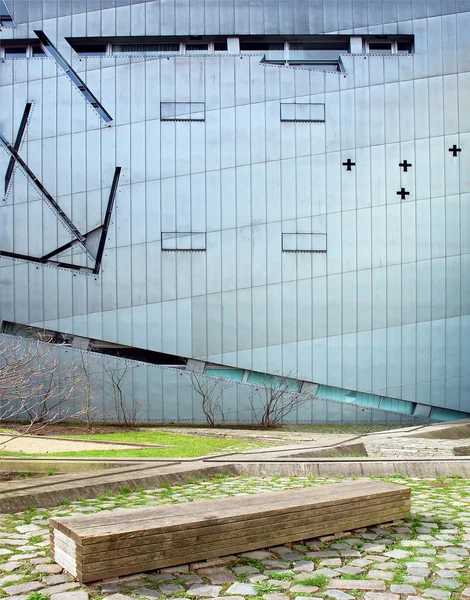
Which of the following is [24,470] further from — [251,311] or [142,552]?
[251,311]

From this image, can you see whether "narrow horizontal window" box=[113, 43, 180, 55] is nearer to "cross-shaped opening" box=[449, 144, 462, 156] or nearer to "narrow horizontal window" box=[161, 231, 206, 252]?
"narrow horizontal window" box=[161, 231, 206, 252]

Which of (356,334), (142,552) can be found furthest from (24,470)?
(356,334)

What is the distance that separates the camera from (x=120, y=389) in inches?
664

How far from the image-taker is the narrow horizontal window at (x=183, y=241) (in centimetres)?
1719

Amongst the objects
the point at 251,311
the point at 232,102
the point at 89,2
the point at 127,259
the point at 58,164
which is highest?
the point at 89,2

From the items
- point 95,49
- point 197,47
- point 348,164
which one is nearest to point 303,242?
point 348,164

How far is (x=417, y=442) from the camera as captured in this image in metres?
10.9

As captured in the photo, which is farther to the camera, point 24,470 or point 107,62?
point 107,62

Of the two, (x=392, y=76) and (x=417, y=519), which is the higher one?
(x=392, y=76)

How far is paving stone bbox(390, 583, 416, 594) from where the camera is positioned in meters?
3.70

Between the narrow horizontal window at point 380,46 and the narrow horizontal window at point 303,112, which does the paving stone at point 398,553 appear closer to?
the narrow horizontal window at point 303,112

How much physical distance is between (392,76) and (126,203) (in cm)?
802

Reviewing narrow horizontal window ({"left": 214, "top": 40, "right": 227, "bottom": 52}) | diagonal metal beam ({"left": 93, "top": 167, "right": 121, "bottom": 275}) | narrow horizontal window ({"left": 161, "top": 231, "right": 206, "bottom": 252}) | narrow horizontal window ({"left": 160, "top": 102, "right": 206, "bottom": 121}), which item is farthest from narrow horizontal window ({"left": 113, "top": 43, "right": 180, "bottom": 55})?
narrow horizontal window ({"left": 161, "top": 231, "right": 206, "bottom": 252})

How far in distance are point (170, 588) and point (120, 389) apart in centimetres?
1337
